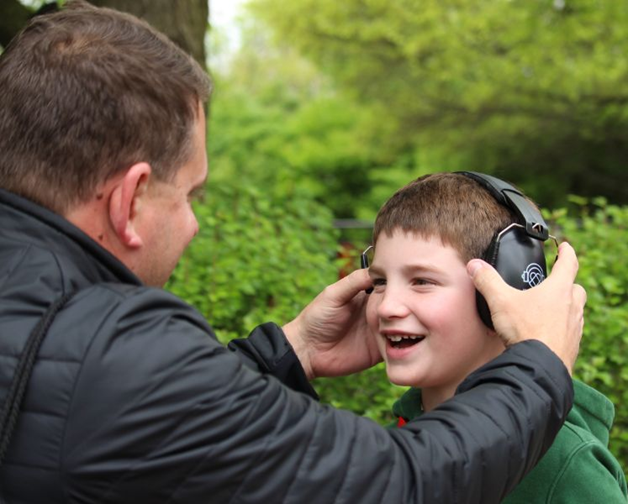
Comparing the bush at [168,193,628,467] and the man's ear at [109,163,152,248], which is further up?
the man's ear at [109,163,152,248]

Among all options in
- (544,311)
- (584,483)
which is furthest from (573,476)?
(544,311)

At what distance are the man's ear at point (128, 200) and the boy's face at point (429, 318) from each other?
29.9 inches

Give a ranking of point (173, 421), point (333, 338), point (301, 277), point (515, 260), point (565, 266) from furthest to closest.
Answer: point (301, 277) < point (333, 338) < point (515, 260) < point (565, 266) < point (173, 421)

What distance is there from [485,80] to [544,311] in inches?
581

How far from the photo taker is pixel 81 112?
67.9 inches

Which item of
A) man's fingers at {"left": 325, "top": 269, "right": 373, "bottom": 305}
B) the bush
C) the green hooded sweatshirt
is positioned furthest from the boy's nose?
the bush

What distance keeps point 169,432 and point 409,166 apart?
784 inches

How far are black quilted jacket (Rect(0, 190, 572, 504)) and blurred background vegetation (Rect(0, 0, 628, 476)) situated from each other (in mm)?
2018

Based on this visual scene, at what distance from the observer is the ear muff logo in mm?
2170

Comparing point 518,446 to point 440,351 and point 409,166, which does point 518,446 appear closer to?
point 440,351

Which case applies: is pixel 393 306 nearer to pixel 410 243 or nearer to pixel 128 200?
pixel 410 243

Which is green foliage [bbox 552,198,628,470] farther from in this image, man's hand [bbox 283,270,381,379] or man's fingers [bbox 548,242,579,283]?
man's fingers [bbox 548,242,579,283]

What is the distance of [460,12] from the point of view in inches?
586

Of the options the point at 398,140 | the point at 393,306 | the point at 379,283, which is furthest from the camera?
the point at 398,140
